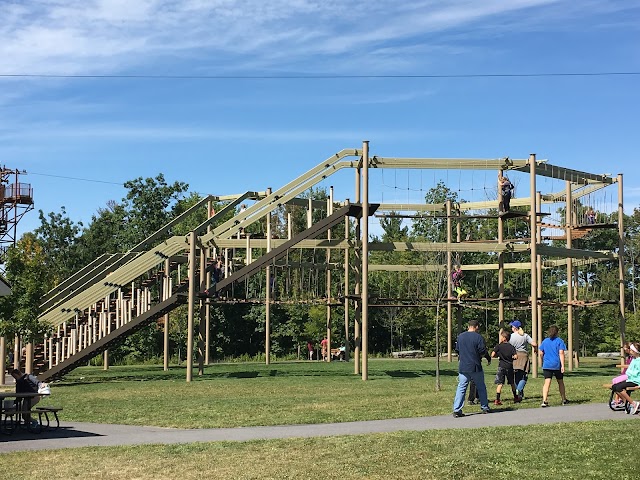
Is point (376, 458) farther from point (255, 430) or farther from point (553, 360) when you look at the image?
point (553, 360)

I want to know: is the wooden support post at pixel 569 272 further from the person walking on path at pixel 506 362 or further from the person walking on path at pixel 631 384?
the person walking on path at pixel 631 384

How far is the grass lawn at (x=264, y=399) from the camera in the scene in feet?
56.9

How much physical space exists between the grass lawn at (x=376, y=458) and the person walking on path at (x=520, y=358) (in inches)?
209

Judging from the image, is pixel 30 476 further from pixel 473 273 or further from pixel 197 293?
pixel 473 273

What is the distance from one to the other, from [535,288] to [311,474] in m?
19.9

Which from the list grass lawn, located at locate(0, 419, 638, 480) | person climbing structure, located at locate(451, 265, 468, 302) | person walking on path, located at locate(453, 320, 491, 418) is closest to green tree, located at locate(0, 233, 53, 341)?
person climbing structure, located at locate(451, 265, 468, 302)

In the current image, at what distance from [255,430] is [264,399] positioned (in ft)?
19.5

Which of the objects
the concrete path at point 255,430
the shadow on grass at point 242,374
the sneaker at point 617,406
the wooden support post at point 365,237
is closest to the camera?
the concrete path at point 255,430

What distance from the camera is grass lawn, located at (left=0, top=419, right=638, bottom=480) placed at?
10945 mm

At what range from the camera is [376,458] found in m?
11.9

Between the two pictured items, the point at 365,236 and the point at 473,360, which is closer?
the point at 473,360

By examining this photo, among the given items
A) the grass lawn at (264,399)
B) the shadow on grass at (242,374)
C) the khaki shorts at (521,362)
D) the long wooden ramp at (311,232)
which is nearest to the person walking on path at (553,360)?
the khaki shorts at (521,362)

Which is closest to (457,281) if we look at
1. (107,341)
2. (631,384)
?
(107,341)

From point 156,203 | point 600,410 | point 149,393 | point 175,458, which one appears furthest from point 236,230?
point 156,203
